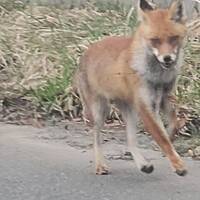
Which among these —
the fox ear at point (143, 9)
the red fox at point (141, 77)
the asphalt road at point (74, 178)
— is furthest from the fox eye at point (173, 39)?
the asphalt road at point (74, 178)

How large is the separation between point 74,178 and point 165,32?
1312 mm

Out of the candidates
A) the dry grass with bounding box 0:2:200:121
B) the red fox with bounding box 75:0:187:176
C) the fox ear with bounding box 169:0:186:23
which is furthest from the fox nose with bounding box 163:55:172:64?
the dry grass with bounding box 0:2:200:121

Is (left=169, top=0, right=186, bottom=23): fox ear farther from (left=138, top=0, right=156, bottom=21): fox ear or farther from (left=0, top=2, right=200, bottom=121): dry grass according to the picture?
(left=0, top=2, right=200, bottom=121): dry grass

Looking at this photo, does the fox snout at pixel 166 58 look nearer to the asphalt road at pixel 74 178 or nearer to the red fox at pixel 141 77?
the red fox at pixel 141 77

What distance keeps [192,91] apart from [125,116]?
1.68 metres

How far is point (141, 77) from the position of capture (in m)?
6.73

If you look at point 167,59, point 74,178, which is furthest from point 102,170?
point 167,59

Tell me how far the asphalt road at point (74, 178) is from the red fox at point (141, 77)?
5.7 inches

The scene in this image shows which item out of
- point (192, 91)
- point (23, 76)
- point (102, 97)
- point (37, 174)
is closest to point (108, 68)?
point (102, 97)

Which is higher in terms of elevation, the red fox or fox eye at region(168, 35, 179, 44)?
fox eye at region(168, 35, 179, 44)

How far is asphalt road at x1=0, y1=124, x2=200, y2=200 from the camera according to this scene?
20.7 feet

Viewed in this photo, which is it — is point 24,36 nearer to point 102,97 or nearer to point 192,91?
point 192,91

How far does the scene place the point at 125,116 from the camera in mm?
7258

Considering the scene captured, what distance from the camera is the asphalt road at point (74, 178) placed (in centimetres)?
630
